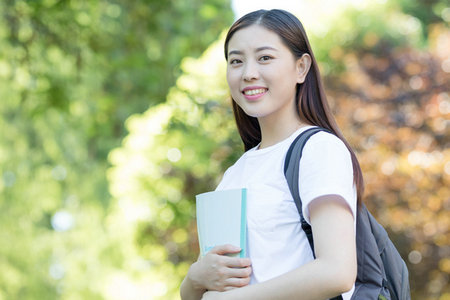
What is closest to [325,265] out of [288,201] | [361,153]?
[288,201]

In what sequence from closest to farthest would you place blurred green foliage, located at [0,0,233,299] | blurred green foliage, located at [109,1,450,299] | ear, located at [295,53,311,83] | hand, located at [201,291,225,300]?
hand, located at [201,291,225,300] < ear, located at [295,53,311,83] < blurred green foliage, located at [0,0,233,299] < blurred green foliage, located at [109,1,450,299]

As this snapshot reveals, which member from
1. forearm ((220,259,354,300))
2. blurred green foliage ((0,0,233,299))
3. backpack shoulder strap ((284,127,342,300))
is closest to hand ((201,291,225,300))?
forearm ((220,259,354,300))

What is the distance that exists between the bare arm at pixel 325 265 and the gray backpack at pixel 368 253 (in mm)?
73

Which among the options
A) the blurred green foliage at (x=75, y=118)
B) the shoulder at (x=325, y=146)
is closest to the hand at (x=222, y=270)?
the shoulder at (x=325, y=146)

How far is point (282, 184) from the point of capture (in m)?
1.64

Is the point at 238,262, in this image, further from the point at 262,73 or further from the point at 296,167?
the point at 262,73

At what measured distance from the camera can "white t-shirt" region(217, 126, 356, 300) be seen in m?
1.54

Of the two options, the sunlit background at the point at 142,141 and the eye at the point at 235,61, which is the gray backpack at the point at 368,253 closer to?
the eye at the point at 235,61

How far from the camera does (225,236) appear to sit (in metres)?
1.67

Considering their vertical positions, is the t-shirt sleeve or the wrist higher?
the t-shirt sleeve

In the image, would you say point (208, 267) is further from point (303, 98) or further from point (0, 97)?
point (0, 97)

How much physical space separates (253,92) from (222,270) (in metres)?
0.44

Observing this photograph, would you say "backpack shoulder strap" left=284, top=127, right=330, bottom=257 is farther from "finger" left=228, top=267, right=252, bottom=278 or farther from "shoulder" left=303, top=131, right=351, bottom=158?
"finger" left=228, top=267, right=252, bottom=278

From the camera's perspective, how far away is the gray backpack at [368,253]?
1.61 metres
